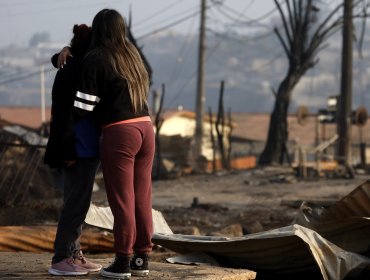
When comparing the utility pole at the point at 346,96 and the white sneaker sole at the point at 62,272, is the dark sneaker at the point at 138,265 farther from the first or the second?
the utility pole at the point at 346,96

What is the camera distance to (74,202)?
5.84m

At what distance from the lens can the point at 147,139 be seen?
5820 mm

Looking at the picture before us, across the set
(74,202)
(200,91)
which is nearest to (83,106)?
(74,202)

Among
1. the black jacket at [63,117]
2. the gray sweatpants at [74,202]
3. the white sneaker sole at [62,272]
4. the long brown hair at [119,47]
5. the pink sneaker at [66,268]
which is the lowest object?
the white sneaker sole at [62,272]

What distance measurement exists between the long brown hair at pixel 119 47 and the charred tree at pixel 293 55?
77.2ft

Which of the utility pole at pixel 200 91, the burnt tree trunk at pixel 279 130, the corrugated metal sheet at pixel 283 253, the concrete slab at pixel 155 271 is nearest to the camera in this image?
the concrete slab at pixel 155 271

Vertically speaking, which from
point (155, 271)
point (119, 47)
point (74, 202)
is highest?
point (119, 47)

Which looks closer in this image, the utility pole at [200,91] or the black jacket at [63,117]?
the black jacket at [63,117]

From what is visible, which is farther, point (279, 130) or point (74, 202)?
point (279, 130)

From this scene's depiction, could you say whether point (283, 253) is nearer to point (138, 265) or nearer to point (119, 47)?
point (138, 265)

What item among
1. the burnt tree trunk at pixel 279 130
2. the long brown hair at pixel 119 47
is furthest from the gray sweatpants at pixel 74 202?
the burnt tree trunk at pixel 279 130

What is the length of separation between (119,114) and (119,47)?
1.29 feet

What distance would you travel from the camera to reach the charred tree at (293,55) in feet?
96.2

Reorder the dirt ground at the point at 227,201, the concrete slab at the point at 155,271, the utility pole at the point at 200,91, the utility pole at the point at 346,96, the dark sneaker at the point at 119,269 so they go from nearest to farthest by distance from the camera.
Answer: the dark sneaker at the point at 119,269 < the concrete slab at the point at 155,271 < the dirt ground at the point at 227,201 < the utility pole at the point at 346,96 < the utility pole at the point at 200,91
